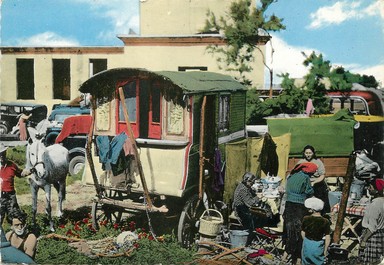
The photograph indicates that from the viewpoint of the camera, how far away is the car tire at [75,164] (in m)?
7.88

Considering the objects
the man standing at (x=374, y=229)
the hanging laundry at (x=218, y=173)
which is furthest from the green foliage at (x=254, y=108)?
the man standing at (x=374, y=229)

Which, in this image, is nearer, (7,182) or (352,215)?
(352,215)

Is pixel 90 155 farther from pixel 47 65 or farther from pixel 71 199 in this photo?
pixel 47 65

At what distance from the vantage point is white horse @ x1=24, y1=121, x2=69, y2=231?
308 inches

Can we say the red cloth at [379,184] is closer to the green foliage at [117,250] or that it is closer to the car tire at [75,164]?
the green foliage at [117,250]

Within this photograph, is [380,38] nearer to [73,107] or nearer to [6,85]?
[73,107]

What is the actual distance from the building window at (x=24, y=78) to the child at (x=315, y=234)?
5.08 meters

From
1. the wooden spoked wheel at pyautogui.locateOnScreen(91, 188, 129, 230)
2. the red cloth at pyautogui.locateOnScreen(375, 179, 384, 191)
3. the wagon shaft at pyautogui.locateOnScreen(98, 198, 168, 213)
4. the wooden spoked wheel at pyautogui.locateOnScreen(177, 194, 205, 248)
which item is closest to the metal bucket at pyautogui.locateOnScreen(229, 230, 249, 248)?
the wooden spoked wheel at pyautogui.locateOnScreen(177, 194, 205, 248)

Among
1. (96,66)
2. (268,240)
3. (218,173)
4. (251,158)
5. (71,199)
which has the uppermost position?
(96,66)

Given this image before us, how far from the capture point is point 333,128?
7617 millimetres

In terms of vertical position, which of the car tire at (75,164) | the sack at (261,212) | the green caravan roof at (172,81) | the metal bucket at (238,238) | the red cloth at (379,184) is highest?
the green caravan roof at (172,81)

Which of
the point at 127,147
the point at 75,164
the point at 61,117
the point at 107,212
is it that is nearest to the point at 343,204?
the point at 127,147

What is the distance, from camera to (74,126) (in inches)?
311

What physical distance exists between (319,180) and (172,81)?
9.63ft
